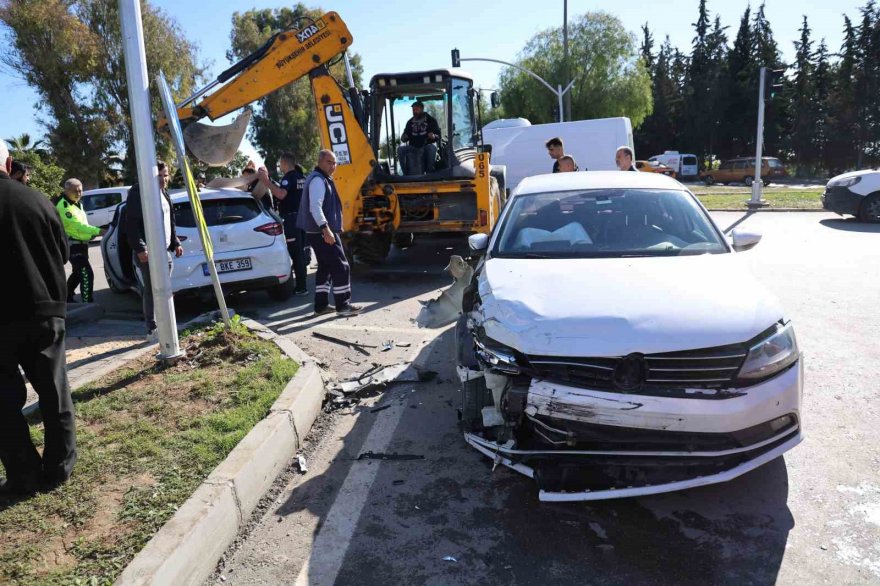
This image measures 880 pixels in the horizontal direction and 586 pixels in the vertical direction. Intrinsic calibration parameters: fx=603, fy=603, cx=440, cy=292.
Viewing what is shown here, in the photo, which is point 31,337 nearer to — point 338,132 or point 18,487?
point 18,487

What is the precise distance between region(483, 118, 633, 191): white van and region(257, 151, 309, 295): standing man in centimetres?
894

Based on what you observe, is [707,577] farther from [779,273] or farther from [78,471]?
[779,273]

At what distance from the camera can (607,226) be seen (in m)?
4.64

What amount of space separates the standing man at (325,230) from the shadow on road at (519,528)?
391cm

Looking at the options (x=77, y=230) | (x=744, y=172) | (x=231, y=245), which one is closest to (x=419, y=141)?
(x=231, y=245)

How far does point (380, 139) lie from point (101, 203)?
43.9ft

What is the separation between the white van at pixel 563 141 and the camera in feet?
56.5

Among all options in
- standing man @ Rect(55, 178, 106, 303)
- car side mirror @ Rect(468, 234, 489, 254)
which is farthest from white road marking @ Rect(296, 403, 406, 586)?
standing man @ Rect(55, 178, 106, 303)

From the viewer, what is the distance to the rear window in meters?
7.73

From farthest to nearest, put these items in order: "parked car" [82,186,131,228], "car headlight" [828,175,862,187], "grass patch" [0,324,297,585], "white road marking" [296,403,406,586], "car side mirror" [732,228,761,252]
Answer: "parked car" [82,186,131,228] < "car headlight" [828,175,862,187] < "car side mirror" [732,228,761,252] < "white road marking" [296,403,406,586] < "grass patch" [0,324,297,585]

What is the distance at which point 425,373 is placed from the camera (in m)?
5.34

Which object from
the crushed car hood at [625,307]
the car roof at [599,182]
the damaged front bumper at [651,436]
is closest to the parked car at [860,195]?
the car roof at [599,182]

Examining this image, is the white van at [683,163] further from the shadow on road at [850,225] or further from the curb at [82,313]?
the curb at [82,313]

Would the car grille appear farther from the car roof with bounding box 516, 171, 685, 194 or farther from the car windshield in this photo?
the car roof with bounding box 516, 171, 685, 194
